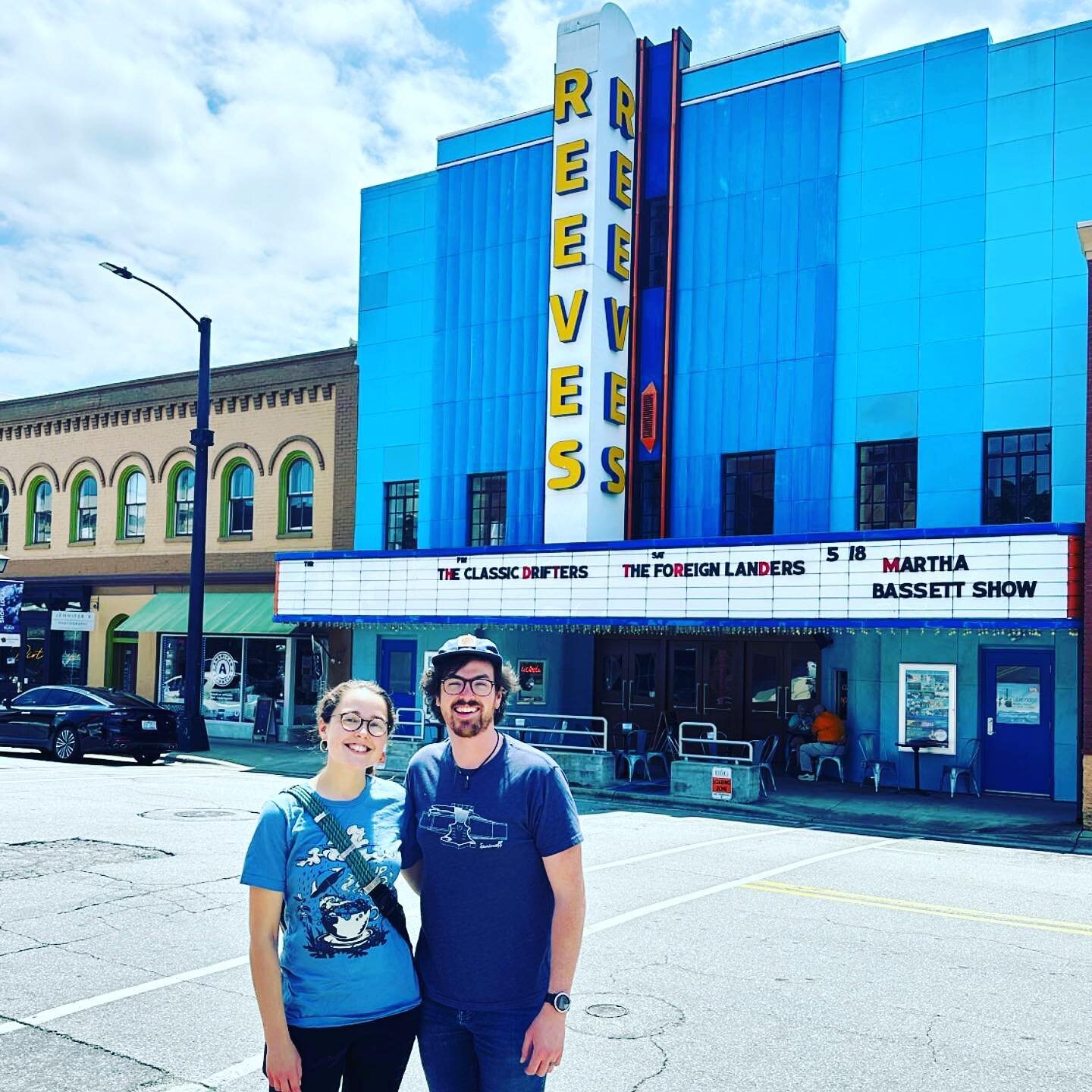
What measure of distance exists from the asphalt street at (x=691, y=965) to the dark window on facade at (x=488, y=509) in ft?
38.3

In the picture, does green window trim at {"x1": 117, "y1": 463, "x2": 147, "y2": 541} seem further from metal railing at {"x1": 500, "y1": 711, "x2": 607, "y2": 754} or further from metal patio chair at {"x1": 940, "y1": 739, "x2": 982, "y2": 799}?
metal patio chair at {"x1": 940, "y1": 739, "x2": 982, "y2": 799}

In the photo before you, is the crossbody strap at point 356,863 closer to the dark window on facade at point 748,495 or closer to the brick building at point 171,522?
the dark window on facade at point 748,495

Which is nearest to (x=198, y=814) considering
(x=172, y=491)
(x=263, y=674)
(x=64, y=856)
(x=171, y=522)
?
(x=64, y=856)

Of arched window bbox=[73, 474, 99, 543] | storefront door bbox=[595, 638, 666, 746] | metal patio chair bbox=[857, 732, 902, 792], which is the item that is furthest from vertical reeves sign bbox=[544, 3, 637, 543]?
→ arched window bbox=[73, 474, 99, 543]

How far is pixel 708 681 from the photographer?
22812 mm

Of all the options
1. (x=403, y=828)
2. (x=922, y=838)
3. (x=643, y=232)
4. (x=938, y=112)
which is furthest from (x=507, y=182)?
(x=403, y=828)

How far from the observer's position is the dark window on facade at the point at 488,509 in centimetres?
2458

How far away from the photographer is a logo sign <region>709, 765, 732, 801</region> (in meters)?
17.4

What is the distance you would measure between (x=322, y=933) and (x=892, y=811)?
47.4 feet

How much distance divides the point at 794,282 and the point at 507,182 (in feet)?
23.5

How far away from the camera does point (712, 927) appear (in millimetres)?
9125

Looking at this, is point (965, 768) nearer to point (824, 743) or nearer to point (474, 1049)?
point (824, 743)

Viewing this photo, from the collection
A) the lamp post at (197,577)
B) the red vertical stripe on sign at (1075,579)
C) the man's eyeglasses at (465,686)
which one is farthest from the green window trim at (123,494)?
the man's eyeglasses at (465,686)

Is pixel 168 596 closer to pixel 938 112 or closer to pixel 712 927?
pixel 938 112
